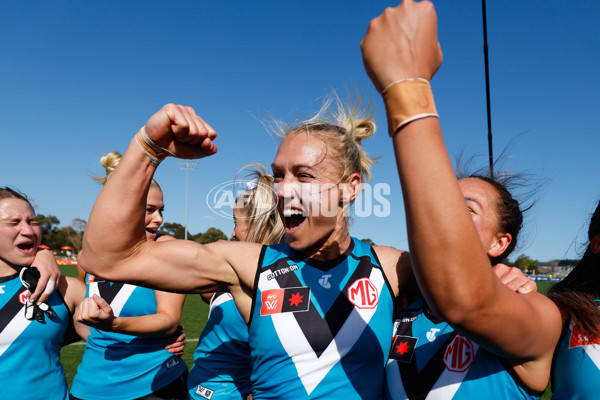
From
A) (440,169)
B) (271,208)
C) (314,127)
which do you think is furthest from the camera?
(271,208)

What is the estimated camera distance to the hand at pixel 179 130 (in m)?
1.67

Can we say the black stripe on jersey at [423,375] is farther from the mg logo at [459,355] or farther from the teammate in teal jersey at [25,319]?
the teammate in teal jersey at [25,319]

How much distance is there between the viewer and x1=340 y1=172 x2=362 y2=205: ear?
236cm

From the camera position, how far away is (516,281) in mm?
1646

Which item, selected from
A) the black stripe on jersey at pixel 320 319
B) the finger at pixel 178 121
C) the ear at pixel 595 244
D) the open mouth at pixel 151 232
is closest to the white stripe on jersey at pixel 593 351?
the ear at pixel 595 244

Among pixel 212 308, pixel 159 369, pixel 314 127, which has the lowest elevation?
pixel 159 369

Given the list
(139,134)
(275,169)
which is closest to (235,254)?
(275,169)

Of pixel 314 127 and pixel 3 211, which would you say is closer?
pixel 314 127

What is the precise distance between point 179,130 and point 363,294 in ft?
3.81

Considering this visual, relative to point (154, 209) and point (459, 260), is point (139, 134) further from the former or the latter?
point (154, 209)

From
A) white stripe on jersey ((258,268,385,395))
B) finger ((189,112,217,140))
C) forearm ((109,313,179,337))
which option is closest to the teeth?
white stripe on jersey ((258,268,385,395))

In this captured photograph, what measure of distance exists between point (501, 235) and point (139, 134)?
177cm

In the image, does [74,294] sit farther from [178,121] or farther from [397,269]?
[397,269]

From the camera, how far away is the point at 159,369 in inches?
145
